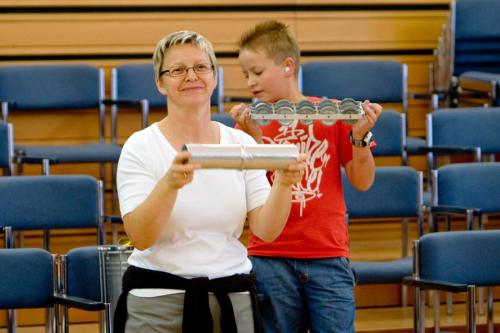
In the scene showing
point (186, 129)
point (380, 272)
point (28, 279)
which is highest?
point (186, 129)

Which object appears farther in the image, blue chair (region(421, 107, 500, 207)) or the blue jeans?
blue chair (region(421, 107, 500, 207))

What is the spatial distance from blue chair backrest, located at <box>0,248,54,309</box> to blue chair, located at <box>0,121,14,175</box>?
153 cm

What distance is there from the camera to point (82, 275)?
305 cm

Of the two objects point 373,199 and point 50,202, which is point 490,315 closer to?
point 373,199

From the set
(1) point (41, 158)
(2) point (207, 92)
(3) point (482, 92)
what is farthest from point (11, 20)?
(2) point (207, 92)

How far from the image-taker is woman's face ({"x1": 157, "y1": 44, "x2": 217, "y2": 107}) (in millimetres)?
2078

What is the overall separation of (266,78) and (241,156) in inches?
36.8

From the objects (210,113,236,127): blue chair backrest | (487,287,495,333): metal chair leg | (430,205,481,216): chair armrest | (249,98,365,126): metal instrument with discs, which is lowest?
(487,287,495,333): metal chair leg

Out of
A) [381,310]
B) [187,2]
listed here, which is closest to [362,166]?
[381,310]

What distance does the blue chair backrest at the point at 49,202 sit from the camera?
3.69 m

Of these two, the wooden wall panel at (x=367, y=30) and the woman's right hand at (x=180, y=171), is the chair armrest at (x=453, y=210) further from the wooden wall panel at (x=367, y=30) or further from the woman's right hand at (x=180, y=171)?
the woman's right hand at (x=180, y=171)

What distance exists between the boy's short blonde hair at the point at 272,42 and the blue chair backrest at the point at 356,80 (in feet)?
8.16

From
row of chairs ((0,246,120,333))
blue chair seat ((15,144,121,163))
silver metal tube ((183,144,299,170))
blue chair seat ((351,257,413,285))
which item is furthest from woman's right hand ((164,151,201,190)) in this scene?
blue chair seat ((15,144,121,163))

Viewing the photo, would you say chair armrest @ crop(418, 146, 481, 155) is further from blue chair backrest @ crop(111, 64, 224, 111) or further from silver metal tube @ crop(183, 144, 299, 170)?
silver metal tube @ crop(183, 144, 299, 170)
